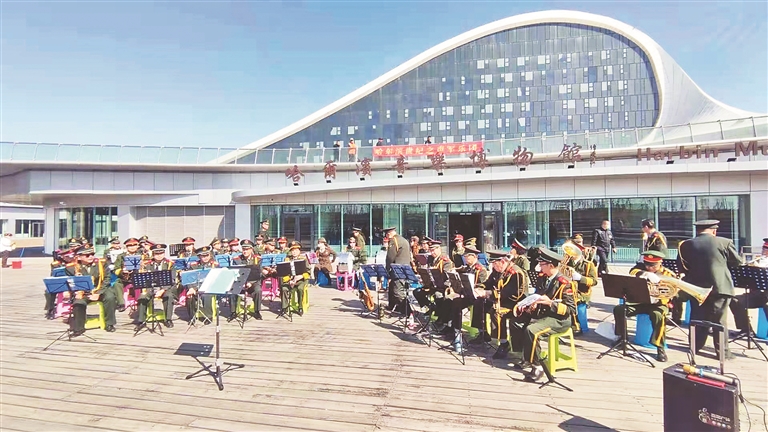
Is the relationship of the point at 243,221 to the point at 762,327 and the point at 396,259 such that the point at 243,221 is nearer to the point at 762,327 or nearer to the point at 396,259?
the point at 396,259

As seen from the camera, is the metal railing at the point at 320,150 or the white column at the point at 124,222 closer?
the metal railing at the point at 320,150

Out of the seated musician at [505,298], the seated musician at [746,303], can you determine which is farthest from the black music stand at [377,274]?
the seated musician at [746,303]

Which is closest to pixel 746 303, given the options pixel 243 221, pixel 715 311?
pixel 715 311

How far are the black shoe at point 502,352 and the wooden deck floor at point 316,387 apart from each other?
0.91 ft

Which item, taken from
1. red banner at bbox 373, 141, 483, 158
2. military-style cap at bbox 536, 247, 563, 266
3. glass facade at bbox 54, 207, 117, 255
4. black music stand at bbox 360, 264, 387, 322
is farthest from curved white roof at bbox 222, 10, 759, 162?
military-style cap at bbox 536, 247, 563, 266

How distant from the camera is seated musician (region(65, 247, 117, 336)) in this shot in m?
8.56

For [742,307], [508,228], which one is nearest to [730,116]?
[508,228]

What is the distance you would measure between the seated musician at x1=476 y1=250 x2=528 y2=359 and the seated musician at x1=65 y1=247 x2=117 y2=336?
Answer: 26.1 ft

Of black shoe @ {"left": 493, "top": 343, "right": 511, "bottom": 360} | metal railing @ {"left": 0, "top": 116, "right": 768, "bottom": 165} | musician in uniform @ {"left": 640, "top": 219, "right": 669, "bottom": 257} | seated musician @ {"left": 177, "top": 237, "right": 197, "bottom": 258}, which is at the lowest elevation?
black shoe @ {"left": 493, "top": 343, "right": 511, "bottom": 360}

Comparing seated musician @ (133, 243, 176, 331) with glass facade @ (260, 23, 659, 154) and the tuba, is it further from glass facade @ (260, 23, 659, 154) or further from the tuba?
glass facade @ (260, 23, 659, 154)

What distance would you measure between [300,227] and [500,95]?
34.5 m

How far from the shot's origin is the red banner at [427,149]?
Result: 2491cm

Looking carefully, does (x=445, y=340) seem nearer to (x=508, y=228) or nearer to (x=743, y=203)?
(x=508, y=228)

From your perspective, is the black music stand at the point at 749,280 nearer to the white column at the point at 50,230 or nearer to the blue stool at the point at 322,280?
the blue stool at the point at 322,280
